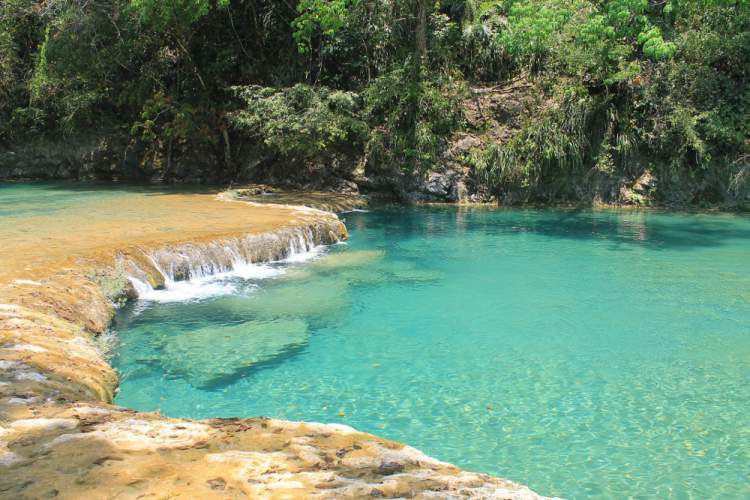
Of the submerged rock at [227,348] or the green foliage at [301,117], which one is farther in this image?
the green foliage at [301,117]

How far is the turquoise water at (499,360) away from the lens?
4.63 m

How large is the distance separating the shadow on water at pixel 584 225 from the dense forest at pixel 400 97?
1.43 meters

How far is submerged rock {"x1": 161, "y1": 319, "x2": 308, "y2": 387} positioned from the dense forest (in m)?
10.6

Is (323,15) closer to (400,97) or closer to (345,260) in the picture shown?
(400,97)

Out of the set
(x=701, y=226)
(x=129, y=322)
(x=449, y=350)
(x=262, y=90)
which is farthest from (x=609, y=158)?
(x=129, y=322)

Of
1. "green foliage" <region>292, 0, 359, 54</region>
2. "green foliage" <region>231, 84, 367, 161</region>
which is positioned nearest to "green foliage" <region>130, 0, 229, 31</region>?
"green foliage" <region>292, 0, 359, 54</region>

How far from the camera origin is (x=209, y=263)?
31.1 feet

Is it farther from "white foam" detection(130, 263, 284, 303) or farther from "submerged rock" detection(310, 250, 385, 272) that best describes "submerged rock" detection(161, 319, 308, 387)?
"submerged rock" detection(310, 250, 385, 272)

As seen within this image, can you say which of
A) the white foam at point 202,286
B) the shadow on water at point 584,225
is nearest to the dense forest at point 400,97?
the shadow on water at point 584,225

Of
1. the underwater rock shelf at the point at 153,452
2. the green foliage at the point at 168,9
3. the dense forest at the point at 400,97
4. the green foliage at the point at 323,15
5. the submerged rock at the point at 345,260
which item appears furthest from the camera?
the dense forest at the point at 400,97

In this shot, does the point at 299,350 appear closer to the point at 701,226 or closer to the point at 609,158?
the point at 701,226

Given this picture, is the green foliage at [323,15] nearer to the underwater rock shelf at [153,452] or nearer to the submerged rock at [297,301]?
the submerged rock at [297,301]

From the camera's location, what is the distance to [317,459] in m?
3.23

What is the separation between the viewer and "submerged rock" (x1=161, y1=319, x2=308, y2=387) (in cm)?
605
